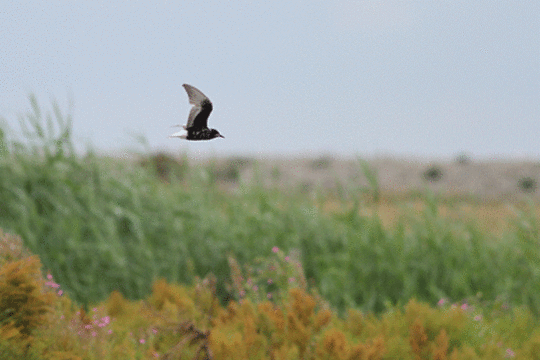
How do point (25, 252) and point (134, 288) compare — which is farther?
point (134, 288)

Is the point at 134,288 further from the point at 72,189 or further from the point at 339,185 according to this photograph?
the point at 339,185

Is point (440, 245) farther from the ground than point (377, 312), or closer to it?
farther from the ground

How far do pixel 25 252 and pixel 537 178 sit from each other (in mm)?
22849

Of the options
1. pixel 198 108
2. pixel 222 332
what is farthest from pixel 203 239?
pixel 198 108

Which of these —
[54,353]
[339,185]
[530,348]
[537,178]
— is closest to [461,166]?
[537,178]

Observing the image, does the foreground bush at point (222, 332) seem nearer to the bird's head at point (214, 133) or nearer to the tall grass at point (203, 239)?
the bird's head at point (214, 133)

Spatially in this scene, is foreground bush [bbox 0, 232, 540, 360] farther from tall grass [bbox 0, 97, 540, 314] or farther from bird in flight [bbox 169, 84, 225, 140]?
tall grass [bbox 0, 97, 540, 314]

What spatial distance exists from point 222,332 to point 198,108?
1.40 metres

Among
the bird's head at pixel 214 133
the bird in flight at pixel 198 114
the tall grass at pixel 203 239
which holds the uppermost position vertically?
the bird in flight at pixel 198 114

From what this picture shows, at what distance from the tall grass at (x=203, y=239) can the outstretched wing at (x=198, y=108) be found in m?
3.91

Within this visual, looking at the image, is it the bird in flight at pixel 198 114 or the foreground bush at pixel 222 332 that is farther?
the foreground bush at pixel 222 332

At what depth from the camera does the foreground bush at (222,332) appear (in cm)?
236

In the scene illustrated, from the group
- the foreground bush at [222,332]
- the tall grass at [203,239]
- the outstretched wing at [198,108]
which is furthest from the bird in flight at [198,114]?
the tall grass at [203,239]

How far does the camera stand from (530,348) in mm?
3107
